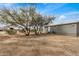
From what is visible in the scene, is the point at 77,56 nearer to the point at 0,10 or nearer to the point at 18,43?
the point at 18,43

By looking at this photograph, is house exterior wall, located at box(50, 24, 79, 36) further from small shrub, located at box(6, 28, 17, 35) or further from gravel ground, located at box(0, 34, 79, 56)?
small shrub, located at box(6, 28, 17, 35)

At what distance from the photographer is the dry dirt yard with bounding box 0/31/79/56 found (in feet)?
9.80

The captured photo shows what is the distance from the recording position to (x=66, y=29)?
3018 millimetres

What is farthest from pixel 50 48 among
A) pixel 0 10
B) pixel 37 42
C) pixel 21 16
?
pixel 0 10

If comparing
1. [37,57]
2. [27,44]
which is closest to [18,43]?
[27,44]

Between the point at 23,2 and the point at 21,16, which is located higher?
the point at 23,2

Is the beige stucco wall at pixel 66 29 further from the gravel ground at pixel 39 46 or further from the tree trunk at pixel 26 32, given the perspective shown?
the tree trunk at pixel 26 32

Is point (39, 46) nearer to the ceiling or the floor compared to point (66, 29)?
nearer to the floor

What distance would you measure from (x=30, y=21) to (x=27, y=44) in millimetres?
346

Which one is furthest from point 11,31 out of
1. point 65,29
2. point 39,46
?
point 65,29

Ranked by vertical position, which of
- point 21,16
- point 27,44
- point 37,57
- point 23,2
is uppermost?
point 23,2

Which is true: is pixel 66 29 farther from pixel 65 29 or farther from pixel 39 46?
pixel 39 46

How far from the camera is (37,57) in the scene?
9.84 feet

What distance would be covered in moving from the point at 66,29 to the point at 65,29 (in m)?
0.01
